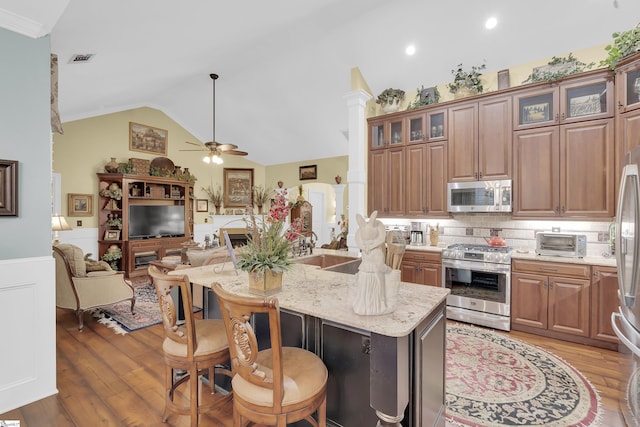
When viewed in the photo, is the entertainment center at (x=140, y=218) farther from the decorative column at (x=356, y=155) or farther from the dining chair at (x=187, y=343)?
the dining chair at (x=187, y=343)

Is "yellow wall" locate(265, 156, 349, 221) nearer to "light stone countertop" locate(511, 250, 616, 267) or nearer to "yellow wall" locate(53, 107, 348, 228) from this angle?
"yellow wall" locate(53, 107, 348, 228)

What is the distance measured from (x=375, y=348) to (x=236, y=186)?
8084 mm

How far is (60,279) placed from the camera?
366cm

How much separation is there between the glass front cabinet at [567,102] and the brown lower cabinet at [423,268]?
2.00m

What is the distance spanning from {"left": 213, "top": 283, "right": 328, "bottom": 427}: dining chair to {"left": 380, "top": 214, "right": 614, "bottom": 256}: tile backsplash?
3.65 meters

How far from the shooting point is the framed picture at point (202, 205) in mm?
8007

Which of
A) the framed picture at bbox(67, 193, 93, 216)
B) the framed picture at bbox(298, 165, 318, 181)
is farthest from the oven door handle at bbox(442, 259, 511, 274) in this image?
the framed picture at bbox(67, 193, 93, 216)

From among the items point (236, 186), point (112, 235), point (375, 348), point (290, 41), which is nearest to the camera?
point (375, 348)

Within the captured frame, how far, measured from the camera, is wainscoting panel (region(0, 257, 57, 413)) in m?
2.12

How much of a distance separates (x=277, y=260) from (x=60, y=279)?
11.6 feet

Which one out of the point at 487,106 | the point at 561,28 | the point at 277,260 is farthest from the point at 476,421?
the point at 561,28

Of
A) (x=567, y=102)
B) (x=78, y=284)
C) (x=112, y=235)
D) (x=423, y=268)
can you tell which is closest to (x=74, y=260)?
(x=78, y=284)

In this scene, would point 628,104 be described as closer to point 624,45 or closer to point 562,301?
point 624,45

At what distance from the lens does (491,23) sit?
3.68 meters
